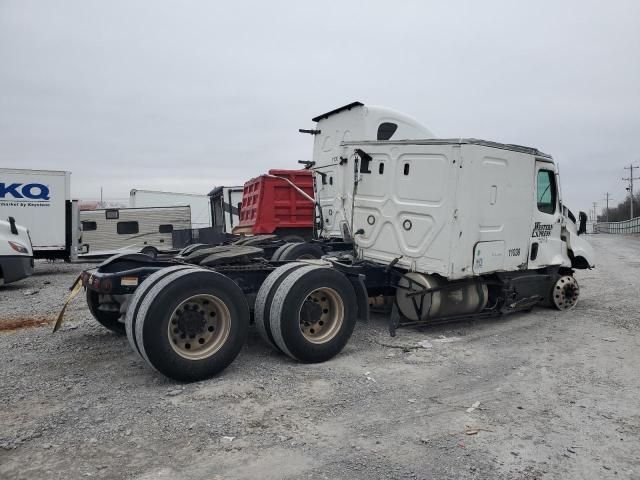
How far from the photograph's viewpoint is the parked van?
1059 cm

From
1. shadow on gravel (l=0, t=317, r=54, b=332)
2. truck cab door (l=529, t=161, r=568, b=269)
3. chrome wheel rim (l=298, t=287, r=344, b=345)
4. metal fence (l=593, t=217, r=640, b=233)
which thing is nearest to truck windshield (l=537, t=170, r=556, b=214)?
truck cab door (l=529, t=161, r=568, b=269)

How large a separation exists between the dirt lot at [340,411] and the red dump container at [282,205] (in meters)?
4.16

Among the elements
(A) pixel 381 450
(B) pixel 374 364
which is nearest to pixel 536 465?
(A) pixel 381 450

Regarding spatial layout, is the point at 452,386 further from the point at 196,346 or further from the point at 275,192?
the point at 275,192

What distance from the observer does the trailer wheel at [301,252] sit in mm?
8008

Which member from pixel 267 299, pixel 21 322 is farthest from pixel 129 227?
pixel 267 299

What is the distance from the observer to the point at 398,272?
22.2ft

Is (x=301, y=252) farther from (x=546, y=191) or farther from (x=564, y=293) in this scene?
(x=564, y=293)

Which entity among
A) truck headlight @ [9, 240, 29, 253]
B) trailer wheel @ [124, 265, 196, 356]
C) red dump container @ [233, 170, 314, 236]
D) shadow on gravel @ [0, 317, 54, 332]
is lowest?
shadow on gravel @ [0, 317, 54, 332]

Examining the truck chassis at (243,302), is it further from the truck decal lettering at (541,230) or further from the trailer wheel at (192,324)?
the truck decal lettering at (541,230)

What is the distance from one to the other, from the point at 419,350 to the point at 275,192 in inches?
202

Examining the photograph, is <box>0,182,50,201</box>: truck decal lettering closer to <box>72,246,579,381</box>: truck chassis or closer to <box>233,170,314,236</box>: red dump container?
<box>233,170,314,236</box>: red dump container

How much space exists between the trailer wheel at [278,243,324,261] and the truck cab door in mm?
3376

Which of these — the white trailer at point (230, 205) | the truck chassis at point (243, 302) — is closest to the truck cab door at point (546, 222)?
the truck chassis at point (243, 302)
